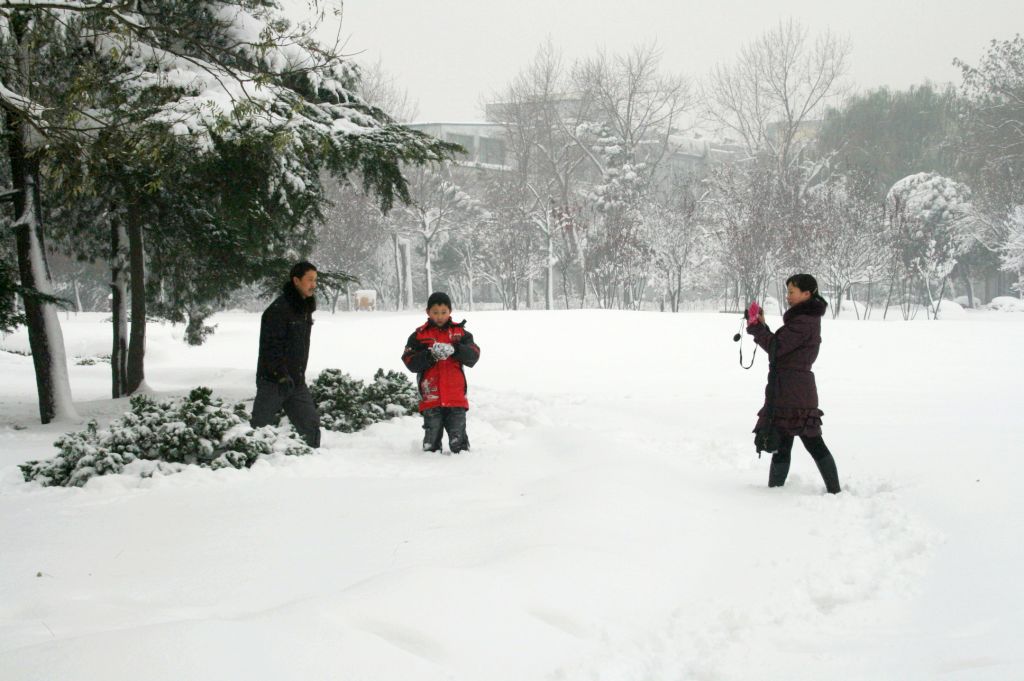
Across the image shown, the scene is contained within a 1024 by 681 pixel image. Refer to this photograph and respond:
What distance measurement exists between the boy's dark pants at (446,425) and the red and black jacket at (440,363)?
0.27 feet

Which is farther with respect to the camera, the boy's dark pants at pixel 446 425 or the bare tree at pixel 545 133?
the bare tree at pixel 545 133

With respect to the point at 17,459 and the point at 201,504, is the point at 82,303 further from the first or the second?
the point at 201,504

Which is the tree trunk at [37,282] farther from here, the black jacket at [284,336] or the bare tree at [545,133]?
the bare tree at [545,133]

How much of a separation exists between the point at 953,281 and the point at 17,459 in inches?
1873

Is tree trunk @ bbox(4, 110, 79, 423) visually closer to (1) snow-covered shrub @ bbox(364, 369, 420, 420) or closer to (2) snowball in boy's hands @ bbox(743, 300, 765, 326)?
(1) snow-covered shrub @ bbox(364, 369, 420, 420)

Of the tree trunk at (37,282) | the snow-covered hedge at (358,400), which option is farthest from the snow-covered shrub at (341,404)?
the tree trunk at (37,282)

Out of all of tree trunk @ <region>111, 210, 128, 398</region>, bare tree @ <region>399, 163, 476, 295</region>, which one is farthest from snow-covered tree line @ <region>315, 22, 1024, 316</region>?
tree trunk @ <region>111, 210, 128, 398</region>

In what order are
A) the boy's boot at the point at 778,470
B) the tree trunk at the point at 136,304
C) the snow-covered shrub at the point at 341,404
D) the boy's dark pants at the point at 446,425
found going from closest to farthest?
the boy's boot at the point at 778,470 < the boy's dark pants at the point at 446,425 < the snow-covered shrub at the point at 341,404 < the tree trunk at the point at 136,304

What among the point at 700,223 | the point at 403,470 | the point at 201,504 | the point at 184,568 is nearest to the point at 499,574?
the point at 184,568

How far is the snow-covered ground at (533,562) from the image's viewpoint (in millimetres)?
3006

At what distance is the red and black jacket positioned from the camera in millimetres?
6879

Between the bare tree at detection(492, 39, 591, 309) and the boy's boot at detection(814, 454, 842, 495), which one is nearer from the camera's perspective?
the boy's boot at detection(814, 454, 842, 495)

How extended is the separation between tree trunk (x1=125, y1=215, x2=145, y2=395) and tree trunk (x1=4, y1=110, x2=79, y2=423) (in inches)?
→ 51.8

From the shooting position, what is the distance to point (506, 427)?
8.84 meters
